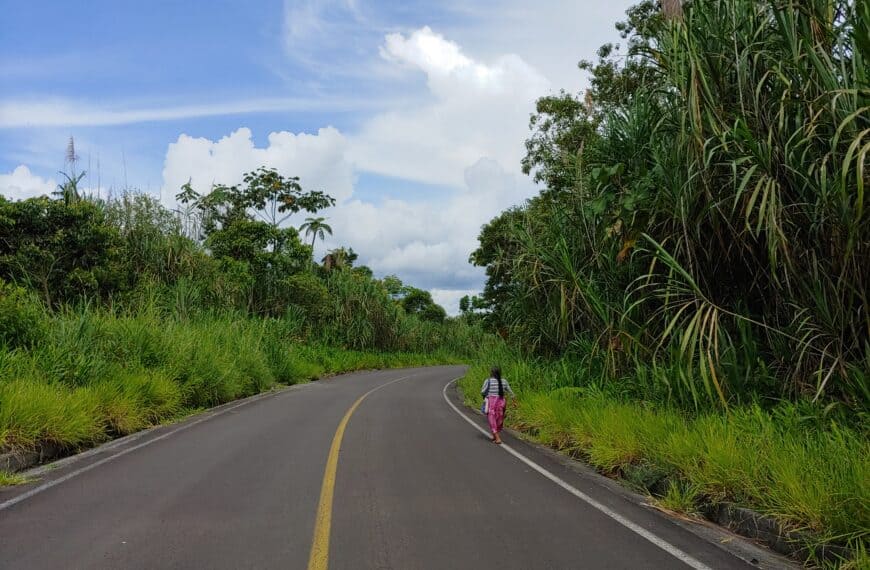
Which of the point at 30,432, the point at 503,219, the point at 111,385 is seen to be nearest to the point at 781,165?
the point at 30,432

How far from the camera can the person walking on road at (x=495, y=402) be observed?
11.0m

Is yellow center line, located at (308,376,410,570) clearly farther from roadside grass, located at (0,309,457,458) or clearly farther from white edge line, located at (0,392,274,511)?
roadside grass, located at (0,309,457,458)

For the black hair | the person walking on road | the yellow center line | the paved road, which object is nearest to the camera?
the yellow center line

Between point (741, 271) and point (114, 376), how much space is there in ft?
34.8

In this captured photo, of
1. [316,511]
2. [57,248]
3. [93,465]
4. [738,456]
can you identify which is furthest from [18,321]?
[738,456]

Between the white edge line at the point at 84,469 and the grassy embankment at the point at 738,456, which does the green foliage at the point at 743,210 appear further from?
the white edge line at the point at 84,469

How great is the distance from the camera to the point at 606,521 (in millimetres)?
5629

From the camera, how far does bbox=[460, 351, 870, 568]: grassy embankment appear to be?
14.8ft

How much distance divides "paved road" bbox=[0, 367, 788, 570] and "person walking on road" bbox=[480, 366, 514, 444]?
3.51 feet

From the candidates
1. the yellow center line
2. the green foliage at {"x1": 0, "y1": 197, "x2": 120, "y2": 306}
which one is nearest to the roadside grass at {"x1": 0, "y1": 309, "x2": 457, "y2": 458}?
the green foliage at {"x1": 0, "y1": 197, "x2": 120, "y2": 306}

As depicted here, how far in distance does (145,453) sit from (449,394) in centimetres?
1470

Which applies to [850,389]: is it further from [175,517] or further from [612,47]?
[612,47]

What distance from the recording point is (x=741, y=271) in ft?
27.6

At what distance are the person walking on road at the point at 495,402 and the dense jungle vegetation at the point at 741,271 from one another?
77 cm
